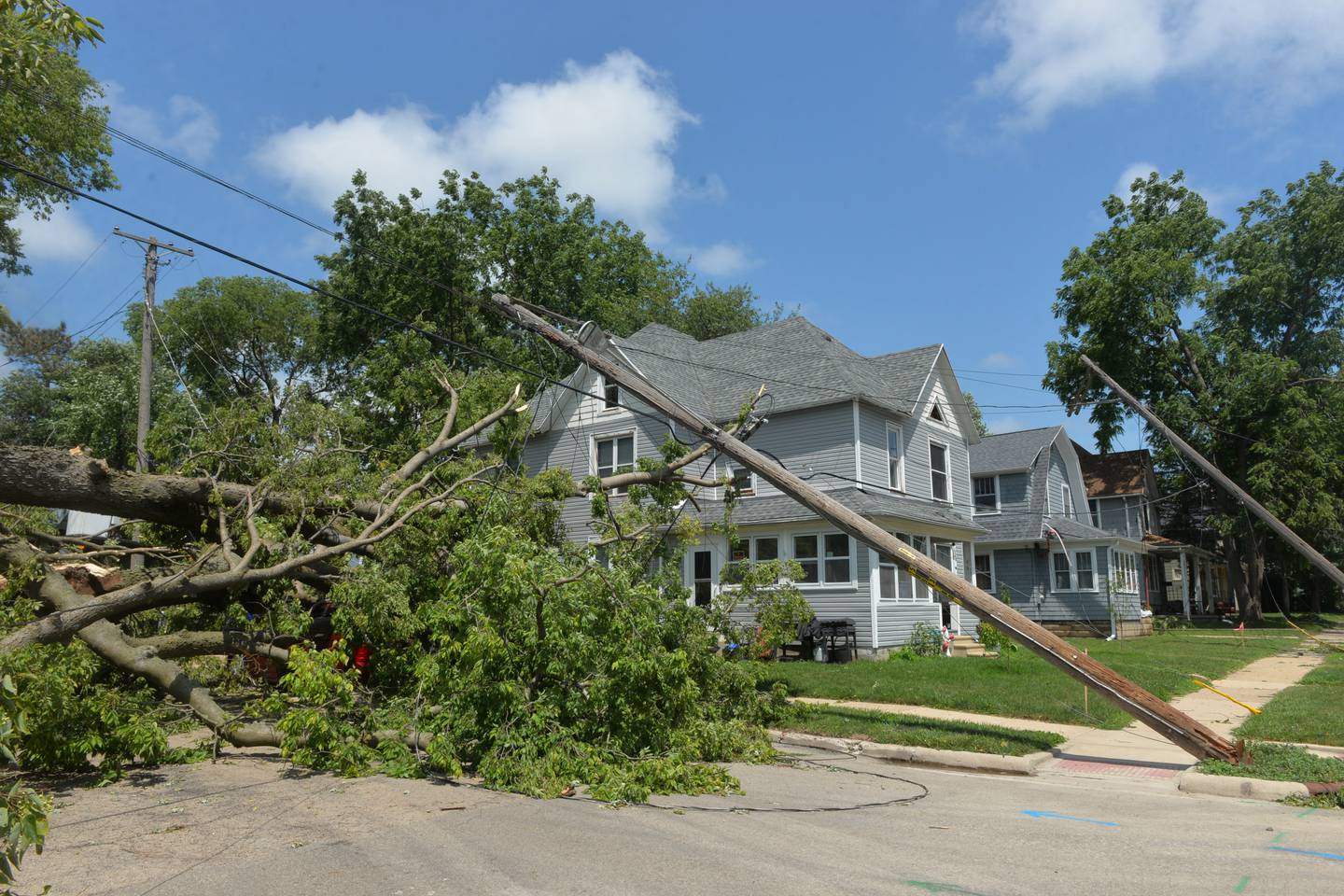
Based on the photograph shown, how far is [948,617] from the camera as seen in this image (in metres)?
23.8

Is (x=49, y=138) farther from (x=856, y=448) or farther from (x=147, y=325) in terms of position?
(x=856, y=448)

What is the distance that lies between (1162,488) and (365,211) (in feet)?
145

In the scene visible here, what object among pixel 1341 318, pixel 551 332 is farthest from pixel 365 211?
Result: pixel 1341 318

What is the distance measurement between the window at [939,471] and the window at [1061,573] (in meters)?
8.31

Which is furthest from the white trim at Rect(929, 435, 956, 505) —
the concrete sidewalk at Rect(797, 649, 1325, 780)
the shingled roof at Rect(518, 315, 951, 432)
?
the concrete sidewalk at Rect(797, 649, 1325, 780)

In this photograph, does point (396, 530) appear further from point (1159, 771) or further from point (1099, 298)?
point (1099, 298)

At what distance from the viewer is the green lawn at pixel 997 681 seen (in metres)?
13.3

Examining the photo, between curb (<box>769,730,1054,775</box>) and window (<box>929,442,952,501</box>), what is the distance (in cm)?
1448

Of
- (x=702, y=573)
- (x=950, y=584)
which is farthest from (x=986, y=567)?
(x=950, y=584)

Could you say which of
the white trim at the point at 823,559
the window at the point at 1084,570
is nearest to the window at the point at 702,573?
the white trim at the point at 823,559

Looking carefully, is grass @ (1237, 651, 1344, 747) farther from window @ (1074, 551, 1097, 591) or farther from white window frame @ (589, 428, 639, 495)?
white window frame @ (589, 428, 639, 495)

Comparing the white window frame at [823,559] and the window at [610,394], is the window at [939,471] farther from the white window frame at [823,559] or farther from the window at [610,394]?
the window at [610,394]

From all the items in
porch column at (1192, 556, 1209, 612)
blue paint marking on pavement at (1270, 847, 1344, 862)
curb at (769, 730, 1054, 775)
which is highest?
porch column at (1192, 556, 1209, 612)

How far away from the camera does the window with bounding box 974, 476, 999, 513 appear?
107 feet
